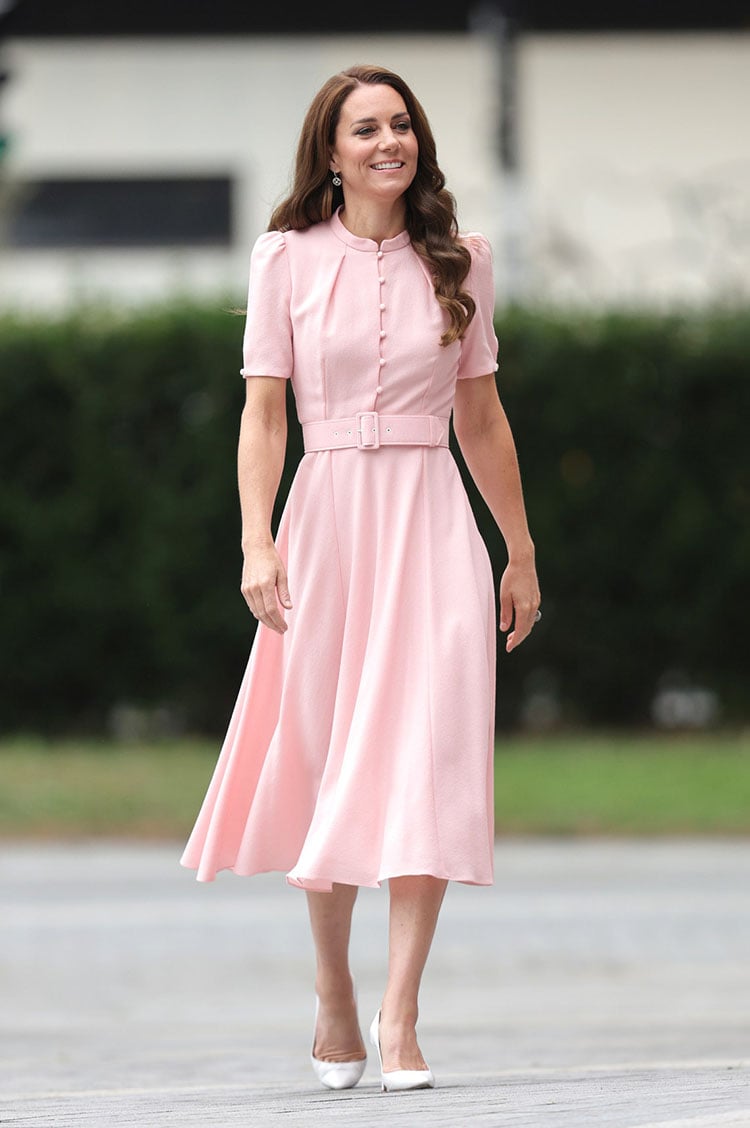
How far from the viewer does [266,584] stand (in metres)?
4.12

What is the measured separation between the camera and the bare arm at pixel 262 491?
13.6 feet

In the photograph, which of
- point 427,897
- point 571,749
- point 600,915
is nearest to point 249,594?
point 427,897

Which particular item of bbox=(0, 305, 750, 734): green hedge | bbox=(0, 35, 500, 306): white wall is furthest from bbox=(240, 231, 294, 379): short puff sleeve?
bbox=(0, 35, 500, 306): white wall

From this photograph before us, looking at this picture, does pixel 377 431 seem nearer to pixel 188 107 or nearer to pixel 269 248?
pixel 269 248

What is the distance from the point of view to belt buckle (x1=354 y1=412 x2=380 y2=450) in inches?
168

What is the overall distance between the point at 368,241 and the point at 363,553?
0.60 meters

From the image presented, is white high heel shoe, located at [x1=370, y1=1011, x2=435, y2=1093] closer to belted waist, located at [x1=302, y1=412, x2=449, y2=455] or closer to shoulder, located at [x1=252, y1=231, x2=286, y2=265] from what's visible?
belted waist, located at [x1=302, y1=412, x2=449, y2=455]

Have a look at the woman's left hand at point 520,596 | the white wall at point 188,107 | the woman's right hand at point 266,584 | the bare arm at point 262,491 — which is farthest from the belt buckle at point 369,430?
the white wall at point 188,107

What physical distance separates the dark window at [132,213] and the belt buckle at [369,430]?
69.0ft

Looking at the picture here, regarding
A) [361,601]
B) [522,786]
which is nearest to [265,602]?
[361,601]

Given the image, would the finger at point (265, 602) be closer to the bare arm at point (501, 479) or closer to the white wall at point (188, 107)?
the bare arm at point (501, 479)

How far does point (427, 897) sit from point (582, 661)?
422 inches

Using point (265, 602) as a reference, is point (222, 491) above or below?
below

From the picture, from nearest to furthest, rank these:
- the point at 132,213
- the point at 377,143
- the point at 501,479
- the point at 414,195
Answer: the point at 377,143
the point at 414,195
the point at 501,479
the point at 132,213
